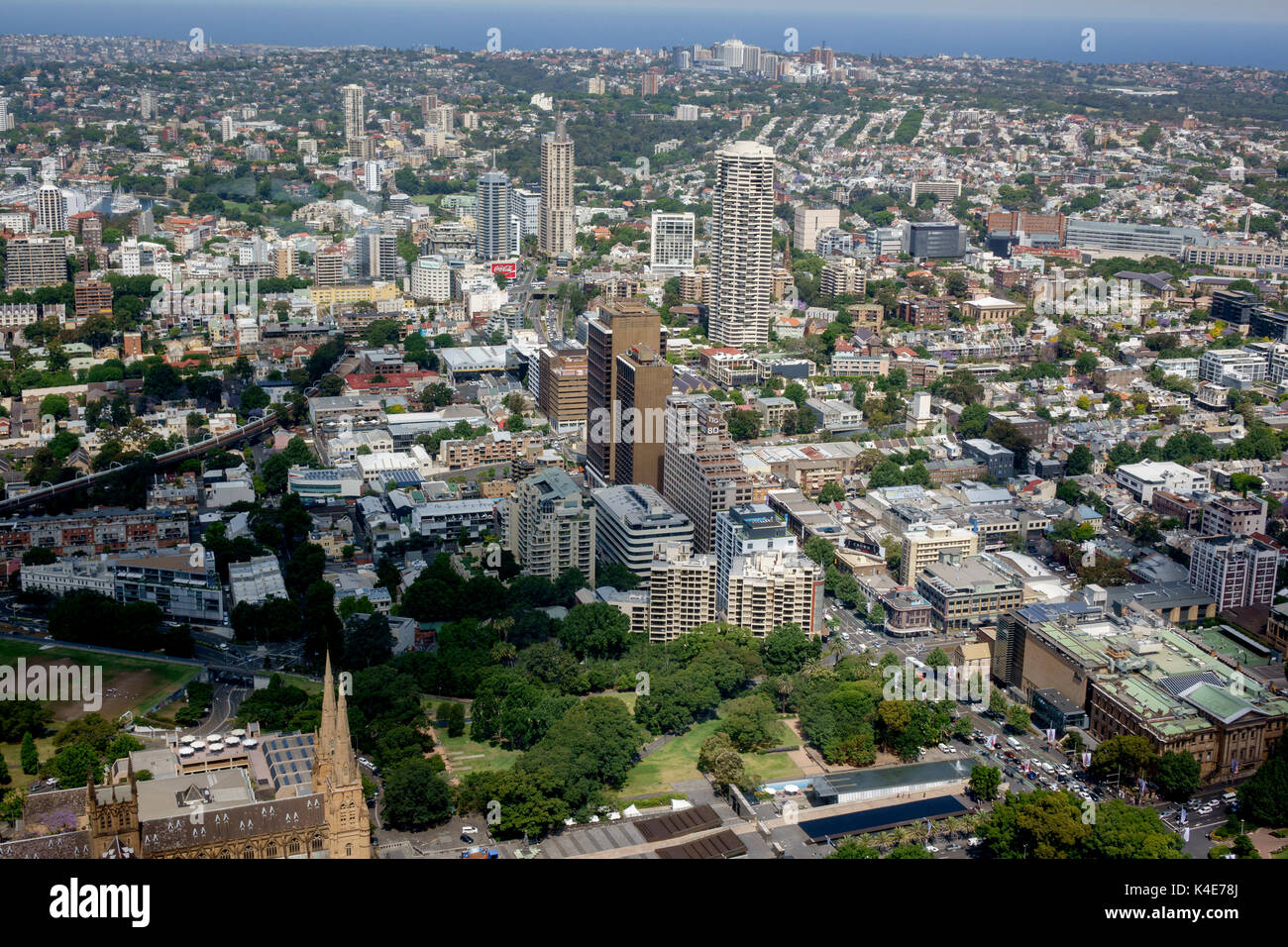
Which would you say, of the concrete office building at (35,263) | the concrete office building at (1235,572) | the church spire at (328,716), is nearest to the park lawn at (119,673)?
the church spire at (328,716)

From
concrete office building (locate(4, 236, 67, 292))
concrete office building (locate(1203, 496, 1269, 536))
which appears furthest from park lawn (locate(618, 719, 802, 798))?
concrete office building (locate(4, 236, 67, 292))

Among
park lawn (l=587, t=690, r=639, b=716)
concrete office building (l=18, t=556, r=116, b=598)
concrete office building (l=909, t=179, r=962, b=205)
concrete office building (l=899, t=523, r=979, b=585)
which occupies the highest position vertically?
concrete office building (l=909, t=179, r=962, b=205)

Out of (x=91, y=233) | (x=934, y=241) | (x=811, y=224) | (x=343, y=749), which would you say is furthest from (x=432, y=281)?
(x=343, y=749)

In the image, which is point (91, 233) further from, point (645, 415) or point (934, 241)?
point (645, 415)

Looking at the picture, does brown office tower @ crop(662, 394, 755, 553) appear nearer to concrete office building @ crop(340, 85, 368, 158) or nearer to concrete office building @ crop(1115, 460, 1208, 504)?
concrete office building @ crop(1115, 460, 1208, 504)
